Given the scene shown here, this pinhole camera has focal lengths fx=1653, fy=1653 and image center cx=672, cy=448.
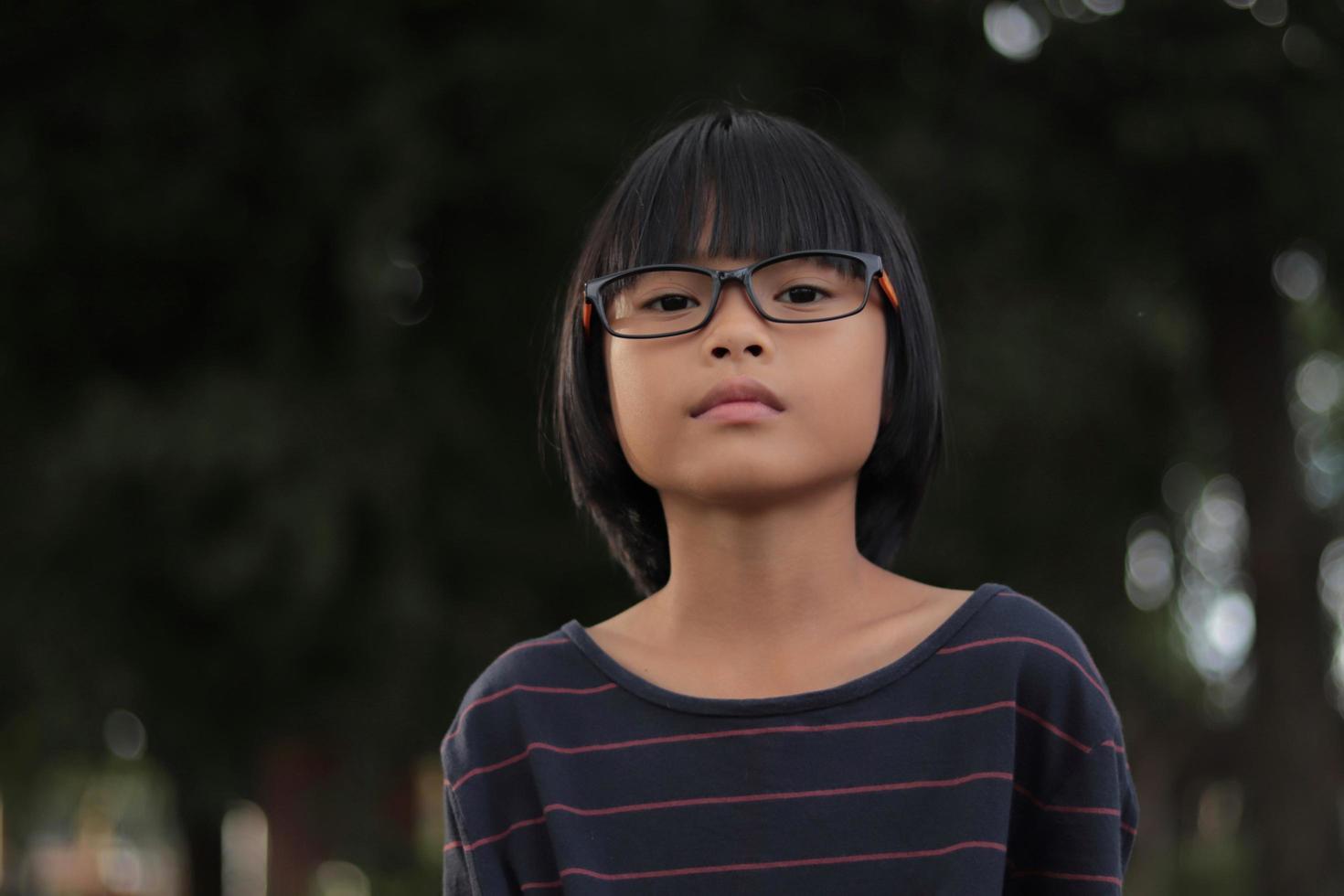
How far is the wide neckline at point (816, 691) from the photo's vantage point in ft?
6.12

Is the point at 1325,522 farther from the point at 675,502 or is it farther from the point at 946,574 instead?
the point at 675,502

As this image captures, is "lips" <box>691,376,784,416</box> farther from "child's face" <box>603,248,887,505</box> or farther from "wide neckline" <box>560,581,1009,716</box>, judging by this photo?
"wide neckline" <box>560,581,1009,716</box>

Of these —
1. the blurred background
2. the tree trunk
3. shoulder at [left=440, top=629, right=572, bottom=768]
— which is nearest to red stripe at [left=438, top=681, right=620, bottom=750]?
shoulder at [left=440, top=629, right=572, bottom=768]

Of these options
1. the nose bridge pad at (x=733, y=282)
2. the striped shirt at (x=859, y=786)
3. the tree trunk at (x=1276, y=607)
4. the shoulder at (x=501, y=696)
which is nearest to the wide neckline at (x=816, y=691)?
the striped shirt at (x=859, y=786)

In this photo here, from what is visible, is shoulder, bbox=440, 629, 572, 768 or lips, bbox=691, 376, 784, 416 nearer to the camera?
lips, bbox=691, 376, 784, 416

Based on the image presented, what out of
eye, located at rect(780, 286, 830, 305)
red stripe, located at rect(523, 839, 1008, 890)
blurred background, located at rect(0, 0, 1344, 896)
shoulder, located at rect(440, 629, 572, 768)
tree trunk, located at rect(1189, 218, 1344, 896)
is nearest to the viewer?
red stripe, located at rect(523, 839, 1008, 890)

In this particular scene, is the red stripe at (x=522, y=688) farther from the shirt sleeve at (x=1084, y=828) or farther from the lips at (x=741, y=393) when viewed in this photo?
the shirt sleeve at (x=1084, y=828)

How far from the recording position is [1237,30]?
684cm

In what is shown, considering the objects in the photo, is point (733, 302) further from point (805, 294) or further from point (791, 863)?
point (791, 863)

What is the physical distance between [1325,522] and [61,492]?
20.4ft

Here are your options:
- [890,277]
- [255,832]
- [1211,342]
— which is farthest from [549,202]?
[255,832]

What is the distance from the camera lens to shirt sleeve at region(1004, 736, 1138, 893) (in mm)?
1824

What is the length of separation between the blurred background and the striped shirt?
503 cm

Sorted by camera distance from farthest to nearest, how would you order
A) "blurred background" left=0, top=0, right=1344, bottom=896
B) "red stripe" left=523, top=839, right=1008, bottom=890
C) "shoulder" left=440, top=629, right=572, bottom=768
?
"blurred background" left=0, top=0, right=1344, bottom=896 < "shoulder" left=440, top=629, right=572, bottom=768 < "red stripe" left=523, top=839, right=1008, bottom=890
